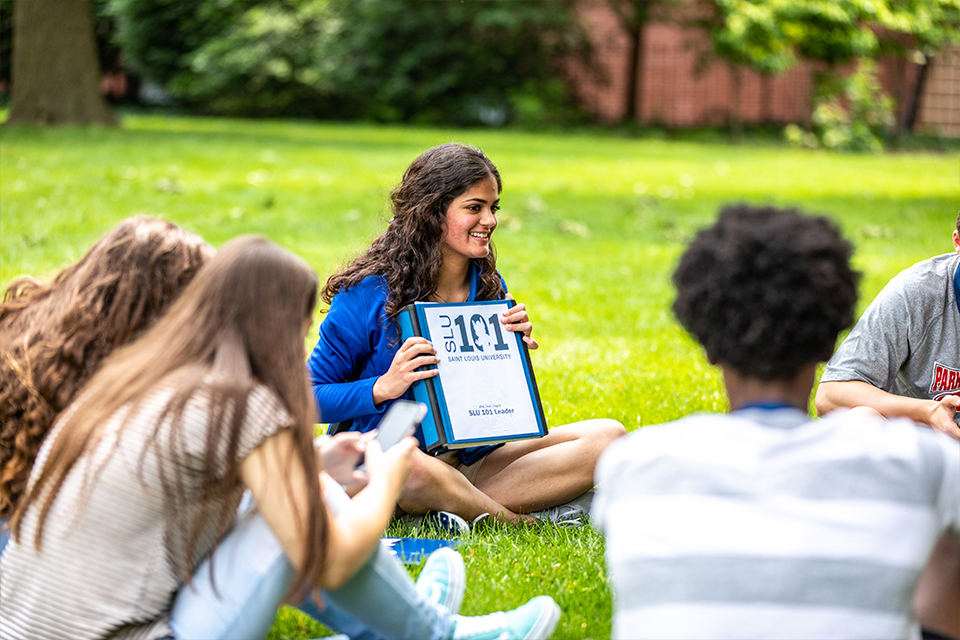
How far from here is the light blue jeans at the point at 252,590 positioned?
2.02 m

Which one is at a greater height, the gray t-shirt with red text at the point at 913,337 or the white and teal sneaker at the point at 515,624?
the gray t-shirt with red text at the point at 913,337

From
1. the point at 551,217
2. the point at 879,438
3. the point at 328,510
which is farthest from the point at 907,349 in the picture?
the point at 551,217

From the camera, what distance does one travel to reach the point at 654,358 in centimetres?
581

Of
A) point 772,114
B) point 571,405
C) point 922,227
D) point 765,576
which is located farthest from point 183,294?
point 772,114

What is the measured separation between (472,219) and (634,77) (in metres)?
21.0

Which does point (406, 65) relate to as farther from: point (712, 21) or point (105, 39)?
point (105, 39)

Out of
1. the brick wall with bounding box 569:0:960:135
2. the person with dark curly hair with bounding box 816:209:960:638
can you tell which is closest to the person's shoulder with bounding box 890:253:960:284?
the person with dark curly hair with bounding box 816:209:960:638

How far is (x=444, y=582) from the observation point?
2.53 m

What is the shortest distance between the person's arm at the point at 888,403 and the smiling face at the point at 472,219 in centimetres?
112

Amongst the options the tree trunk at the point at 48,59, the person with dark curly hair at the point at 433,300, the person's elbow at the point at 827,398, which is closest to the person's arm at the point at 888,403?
the person's elbow at the point at 827,398

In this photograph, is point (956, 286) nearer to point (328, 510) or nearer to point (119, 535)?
point (328, 510)

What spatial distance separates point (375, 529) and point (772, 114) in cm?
2355

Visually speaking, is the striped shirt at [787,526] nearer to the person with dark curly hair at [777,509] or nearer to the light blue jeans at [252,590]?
the person with dark curly hair at [777,509]

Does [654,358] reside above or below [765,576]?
below
